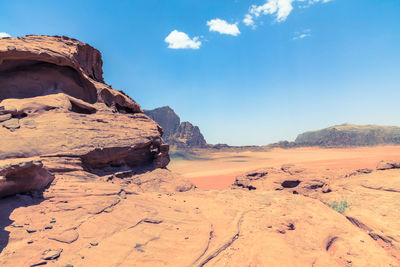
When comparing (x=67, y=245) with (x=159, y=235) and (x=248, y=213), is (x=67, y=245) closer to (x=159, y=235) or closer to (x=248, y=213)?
(x=159, y=235)

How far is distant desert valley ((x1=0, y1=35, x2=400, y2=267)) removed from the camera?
3.14 meters

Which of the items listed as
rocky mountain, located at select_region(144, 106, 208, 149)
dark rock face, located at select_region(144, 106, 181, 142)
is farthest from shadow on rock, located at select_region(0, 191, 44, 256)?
dark rock face, located at select_region(144, 106, 181, 142)

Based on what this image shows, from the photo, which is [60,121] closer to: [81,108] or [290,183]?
[81,108]

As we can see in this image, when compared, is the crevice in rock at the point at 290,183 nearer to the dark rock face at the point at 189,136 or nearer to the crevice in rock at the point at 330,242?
the crevice in rock at the point at 330,242

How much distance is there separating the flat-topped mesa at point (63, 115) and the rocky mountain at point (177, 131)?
137 ft

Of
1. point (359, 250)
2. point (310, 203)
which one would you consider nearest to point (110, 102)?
point (310, 203)

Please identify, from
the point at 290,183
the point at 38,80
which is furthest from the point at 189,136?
the point at 38,80

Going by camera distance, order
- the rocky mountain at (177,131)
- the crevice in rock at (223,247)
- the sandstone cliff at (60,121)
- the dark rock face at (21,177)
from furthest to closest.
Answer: the rocky mountain at (177,131)
the sandstone cliff at (60,121)
the dark rock face at (21,177)
the crevice in rock at (223,247)

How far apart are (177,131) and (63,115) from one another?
53878 millimetres

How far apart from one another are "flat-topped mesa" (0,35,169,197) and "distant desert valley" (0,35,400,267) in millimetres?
41

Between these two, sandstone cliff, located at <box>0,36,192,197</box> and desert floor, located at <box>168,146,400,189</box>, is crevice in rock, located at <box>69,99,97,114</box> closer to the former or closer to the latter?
sandstone cliff, located at <box>0,36,192,197</box>

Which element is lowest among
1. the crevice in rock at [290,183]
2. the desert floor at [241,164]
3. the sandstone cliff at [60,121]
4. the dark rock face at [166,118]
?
the desert floor at [241,164]

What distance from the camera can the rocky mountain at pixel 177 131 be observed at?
55781 mm

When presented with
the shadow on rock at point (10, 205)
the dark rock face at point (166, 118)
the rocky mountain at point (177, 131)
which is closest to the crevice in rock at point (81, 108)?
the shadow on rock at point (10, 205)
